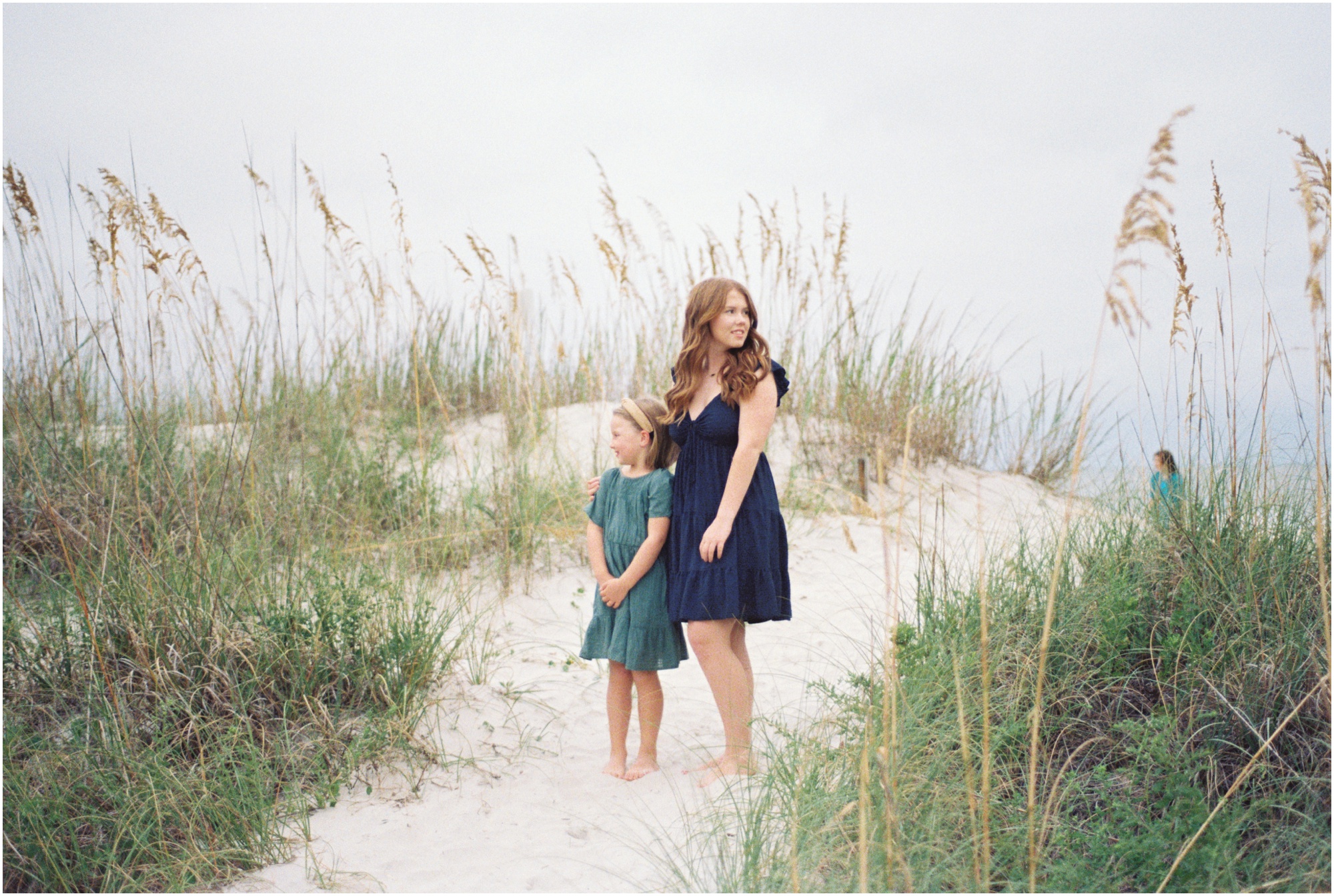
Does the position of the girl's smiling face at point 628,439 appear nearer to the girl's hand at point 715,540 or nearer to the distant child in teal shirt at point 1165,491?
the girl's hand at point 715,540

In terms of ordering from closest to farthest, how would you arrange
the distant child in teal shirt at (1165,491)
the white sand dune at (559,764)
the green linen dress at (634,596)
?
1. the white sand dune at (559,764)
2. the green linen dress at (634,596)
3. the distant child in teal shirt at (1165,491)

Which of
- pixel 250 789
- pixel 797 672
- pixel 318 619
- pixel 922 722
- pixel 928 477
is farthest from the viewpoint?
pixel 928 477

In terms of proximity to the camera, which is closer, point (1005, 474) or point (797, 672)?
point (797, 672)

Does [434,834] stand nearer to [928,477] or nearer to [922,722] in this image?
[922,722]

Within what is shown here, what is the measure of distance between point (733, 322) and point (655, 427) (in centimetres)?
45

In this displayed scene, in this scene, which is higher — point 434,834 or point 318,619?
point 318,619

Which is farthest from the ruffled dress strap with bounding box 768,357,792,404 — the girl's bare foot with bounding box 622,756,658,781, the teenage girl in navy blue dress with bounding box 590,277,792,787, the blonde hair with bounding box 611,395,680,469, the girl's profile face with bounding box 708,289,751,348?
the girl's bare foot with bounding box 622,756,658,781

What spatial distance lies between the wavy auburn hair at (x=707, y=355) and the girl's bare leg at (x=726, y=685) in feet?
2.31

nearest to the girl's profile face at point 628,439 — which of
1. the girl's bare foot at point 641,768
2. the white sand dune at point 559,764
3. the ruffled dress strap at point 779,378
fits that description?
the ruffled dress strap at point 779,378

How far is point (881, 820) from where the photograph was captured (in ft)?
6.87

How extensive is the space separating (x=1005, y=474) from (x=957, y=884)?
5.63 m

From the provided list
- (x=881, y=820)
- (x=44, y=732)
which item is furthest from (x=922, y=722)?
(x=44, y=732)

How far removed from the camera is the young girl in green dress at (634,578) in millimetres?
2805

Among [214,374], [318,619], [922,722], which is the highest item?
[214,374]
